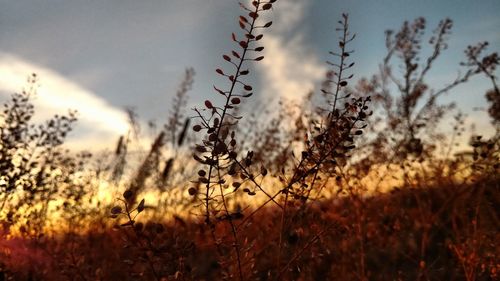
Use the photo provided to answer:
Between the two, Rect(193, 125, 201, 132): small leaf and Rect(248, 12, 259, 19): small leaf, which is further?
Rect(248, 12, 259, 19): small leaf

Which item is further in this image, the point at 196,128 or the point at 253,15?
the point at 253,15

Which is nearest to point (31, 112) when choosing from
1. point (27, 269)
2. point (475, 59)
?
point (27, 269)

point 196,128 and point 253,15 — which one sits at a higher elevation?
point 253,15

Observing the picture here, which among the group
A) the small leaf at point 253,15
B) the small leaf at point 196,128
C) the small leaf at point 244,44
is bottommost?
the small leaf at point 196,128

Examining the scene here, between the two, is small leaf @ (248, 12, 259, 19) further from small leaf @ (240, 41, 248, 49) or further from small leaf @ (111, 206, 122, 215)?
small leaf @ (111, 206, 122, 215)

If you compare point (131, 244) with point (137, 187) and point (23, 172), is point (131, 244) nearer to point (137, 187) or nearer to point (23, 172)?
point (23, 172)

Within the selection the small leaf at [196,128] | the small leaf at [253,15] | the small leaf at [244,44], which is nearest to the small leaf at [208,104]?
the small leaf at [196,128]

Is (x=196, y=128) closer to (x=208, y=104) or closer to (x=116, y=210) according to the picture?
(x=208, y=104)

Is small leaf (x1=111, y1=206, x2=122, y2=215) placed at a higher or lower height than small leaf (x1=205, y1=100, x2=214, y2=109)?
lower

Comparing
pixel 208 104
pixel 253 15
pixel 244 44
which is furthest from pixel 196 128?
pixel 253 15

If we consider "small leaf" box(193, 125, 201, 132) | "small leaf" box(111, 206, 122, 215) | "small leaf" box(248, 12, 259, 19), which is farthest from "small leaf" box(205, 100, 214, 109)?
"small leaf" box(111, 206, 122, 215)

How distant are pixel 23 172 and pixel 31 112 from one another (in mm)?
875

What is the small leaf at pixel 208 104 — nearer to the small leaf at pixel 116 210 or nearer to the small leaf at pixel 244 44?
the small leaf at pixel 244 44

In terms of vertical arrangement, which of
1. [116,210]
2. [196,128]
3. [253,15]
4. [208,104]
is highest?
[253,15]
